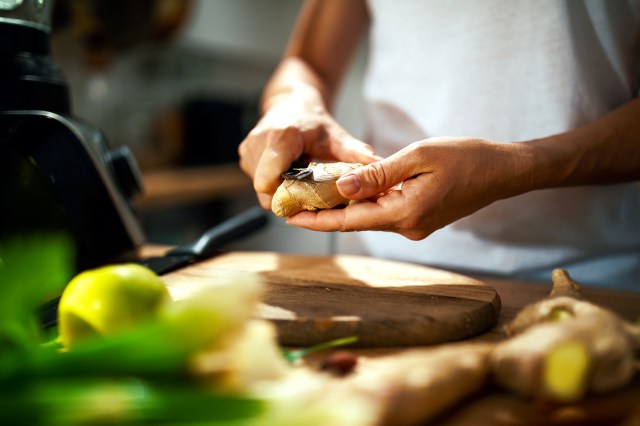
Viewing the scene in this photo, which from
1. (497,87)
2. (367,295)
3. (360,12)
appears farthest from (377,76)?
(367,295)

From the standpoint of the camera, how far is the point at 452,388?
56 cm

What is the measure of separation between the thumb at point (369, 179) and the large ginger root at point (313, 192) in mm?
57

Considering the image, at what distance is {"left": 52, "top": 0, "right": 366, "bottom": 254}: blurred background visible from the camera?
259cm

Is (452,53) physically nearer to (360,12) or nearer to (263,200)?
(360,12)

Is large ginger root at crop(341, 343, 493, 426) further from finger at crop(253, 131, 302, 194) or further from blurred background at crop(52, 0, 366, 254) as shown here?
blurred background at crop(52, 0, 366, 254)

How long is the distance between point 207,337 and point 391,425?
0.18 m

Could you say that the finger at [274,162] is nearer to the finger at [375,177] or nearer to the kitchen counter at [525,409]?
the finger at [375,177]

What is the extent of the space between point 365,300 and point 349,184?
160 millimetres

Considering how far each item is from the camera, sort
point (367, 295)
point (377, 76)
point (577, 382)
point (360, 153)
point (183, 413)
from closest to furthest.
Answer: point (183, 413) < point (577, 382) < point (367, 295) < point (360, 153) < point (377, 76)

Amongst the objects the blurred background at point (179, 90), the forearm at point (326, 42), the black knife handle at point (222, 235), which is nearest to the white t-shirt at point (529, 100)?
the forearm at point (326, 42)

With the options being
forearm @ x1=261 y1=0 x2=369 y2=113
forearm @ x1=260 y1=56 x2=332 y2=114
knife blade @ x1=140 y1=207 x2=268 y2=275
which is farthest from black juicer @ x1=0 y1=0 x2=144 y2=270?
forearm @ x1=261 y1=0 x2=369 y2=113

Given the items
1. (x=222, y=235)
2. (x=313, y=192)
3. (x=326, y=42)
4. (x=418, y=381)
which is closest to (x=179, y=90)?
(x=326, y=42)

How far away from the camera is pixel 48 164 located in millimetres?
940

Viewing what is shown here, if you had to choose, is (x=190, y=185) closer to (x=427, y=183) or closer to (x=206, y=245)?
(x=206, y=245)
